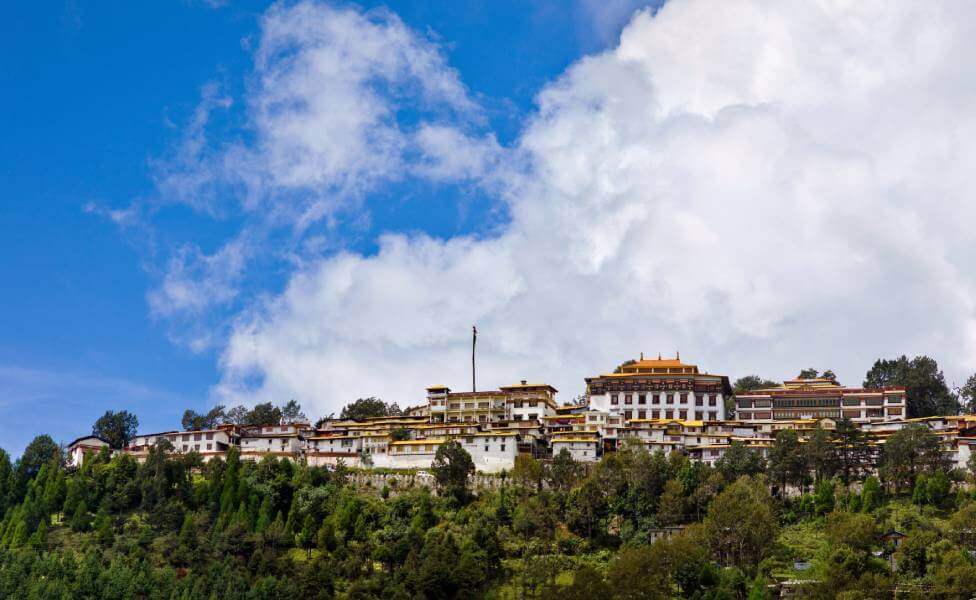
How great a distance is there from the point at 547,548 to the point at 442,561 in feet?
29.9

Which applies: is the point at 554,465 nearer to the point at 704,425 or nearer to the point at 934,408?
the point at 704,425

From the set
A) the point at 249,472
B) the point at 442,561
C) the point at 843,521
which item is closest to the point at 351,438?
the point at 249,472

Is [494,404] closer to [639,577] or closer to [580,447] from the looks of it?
[580,447]

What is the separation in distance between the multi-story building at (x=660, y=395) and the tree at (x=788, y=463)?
2025cm

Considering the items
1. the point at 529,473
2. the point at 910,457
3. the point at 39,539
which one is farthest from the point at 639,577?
the point at 39,539

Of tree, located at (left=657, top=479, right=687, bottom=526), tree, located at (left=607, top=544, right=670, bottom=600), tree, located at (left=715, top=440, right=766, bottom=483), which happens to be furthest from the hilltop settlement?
tree, located at (left=607, top=544, right=670, bottom=600)

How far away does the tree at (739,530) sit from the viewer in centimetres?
7831

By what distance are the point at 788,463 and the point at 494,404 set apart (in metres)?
32.5

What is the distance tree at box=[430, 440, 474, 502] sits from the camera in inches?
3713

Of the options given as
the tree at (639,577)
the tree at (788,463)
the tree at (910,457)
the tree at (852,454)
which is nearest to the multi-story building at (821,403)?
the tree at (852,454)

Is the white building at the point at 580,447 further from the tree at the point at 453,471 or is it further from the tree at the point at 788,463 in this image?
the tree at the point at 788,463

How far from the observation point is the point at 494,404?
114 metres

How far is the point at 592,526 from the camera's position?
87.8m

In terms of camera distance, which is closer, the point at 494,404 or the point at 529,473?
the point at 529,473
